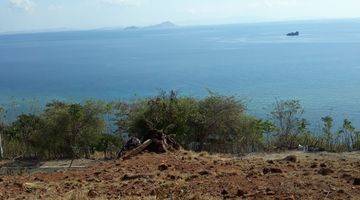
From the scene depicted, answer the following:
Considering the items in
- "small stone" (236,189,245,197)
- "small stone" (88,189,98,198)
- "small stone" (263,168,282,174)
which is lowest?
"small stone" (263,168,282,174)

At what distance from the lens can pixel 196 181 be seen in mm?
9234

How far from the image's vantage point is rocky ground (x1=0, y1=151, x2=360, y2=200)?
8.19 m

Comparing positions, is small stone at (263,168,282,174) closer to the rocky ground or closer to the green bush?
the rocky ground

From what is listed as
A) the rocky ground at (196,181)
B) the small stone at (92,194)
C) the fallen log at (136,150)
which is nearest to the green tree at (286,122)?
the fallen log at (136,150)

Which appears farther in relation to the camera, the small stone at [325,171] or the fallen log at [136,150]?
the fallen log at [136,150]

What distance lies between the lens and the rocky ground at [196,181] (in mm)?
8188

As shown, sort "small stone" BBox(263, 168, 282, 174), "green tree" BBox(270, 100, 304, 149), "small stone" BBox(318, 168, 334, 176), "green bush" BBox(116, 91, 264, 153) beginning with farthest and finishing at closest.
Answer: "green tree" BBox(270, 100, 304, 149) → "green bush" BBox(116, 91, 264, 153) → "small stone" BBox(263, 168, 282, 174) → "small stone" BBox(318, 168, 334, 176)

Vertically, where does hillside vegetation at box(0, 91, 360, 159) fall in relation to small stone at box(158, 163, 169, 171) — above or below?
below

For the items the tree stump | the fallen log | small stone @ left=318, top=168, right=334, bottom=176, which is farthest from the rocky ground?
the tree stump

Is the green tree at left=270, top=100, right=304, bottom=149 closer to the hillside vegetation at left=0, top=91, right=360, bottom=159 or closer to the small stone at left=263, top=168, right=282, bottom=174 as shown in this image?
the hillside vegetation at left=0, top=91, right=360, bottom=159

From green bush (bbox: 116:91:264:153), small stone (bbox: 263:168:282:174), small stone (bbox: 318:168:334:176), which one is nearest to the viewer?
small stone (bbox: 318:168:334:176)

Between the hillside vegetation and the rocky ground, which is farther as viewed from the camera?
the hillside vegetation

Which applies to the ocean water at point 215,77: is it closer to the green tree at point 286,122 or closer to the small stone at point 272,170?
the green tree at point 286,122

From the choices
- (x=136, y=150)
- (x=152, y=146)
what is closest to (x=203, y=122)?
(x=152, y=146)
